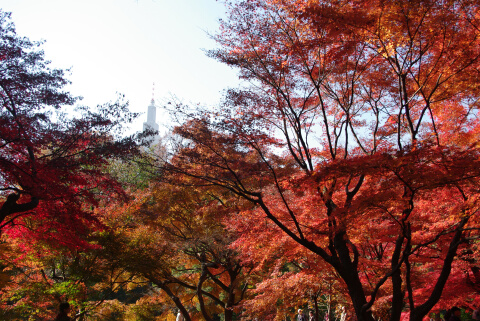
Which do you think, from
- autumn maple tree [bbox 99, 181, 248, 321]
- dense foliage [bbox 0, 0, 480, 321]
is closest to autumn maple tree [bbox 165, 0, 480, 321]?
dense foliage [bbox 0, 0, 480, 321]

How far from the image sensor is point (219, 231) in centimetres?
1068

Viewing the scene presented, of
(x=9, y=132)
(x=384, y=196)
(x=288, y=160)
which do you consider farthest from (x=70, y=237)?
(x=384, y=196)

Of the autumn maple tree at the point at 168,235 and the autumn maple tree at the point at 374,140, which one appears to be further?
the autumn maple tree at the point at 168,235

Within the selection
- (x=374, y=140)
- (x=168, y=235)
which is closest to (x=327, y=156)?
(x=374, y=140)

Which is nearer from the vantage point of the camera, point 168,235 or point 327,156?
point 327,156

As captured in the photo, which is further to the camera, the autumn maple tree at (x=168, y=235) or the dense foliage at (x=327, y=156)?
the autumn maple tree at (x=168, y=235)

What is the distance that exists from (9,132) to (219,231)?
6.65 meters

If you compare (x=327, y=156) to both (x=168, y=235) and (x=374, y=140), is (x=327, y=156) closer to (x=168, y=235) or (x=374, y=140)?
(x=374, y=140)

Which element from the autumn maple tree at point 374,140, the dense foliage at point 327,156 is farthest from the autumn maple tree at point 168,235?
the autumn maple tree at point 374,140

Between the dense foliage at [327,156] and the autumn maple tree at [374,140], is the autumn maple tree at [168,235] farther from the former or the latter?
the autumn maple tree at [374,140]

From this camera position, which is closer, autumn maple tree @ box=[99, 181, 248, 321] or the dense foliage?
the dense foliage

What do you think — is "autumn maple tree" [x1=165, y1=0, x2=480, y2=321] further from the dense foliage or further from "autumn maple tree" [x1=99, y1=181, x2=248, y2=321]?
"autumn maple tree" [x1=99, y1=181, x2=248, y2=321]

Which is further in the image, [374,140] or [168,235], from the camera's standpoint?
[168,235]

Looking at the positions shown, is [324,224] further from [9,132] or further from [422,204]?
[9,132]
